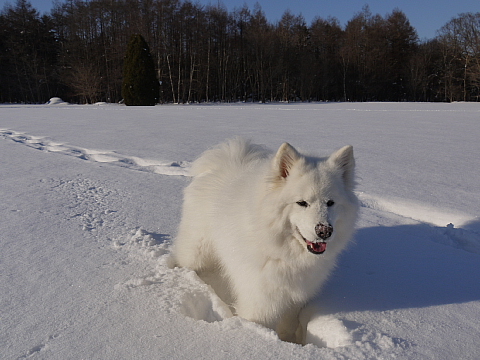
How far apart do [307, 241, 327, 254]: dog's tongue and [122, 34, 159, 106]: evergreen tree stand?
75.3ft

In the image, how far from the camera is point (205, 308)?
82.0 inches

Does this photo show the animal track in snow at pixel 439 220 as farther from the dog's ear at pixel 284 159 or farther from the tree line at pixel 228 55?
the tree line at pixel 228 55

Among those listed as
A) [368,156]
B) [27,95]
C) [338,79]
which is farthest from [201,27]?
[368,156]

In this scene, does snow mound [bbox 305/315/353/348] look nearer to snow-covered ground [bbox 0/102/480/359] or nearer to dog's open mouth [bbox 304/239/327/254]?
snow-covered ground [bbox 0/102/480/359]

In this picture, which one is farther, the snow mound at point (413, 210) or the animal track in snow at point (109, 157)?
the animal track in snow at point (109, 157)

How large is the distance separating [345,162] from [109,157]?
15.2ft

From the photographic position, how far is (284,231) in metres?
1.85

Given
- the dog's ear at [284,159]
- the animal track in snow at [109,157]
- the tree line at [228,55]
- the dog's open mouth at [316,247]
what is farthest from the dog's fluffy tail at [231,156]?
the tree line at [228,55]

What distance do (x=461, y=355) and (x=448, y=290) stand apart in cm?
62

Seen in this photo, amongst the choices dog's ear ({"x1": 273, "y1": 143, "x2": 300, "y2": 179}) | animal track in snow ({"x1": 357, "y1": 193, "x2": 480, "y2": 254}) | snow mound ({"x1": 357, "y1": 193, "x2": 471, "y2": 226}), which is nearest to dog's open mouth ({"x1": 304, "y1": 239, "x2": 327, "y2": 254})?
dog's ear ({"x1": 273, "y1": 143, "x2": 300, "y2": 179})

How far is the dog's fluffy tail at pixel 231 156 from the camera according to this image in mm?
2623

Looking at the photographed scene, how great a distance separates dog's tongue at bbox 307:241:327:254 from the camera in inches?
71.2

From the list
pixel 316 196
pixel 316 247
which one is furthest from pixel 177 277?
pixel 316 196

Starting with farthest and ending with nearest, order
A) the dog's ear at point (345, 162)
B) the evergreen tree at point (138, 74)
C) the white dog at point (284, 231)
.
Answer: the evergreen tree at point (138, 74)
the dog's ear at point (345, 162)
the white dog at point (284, 231)
